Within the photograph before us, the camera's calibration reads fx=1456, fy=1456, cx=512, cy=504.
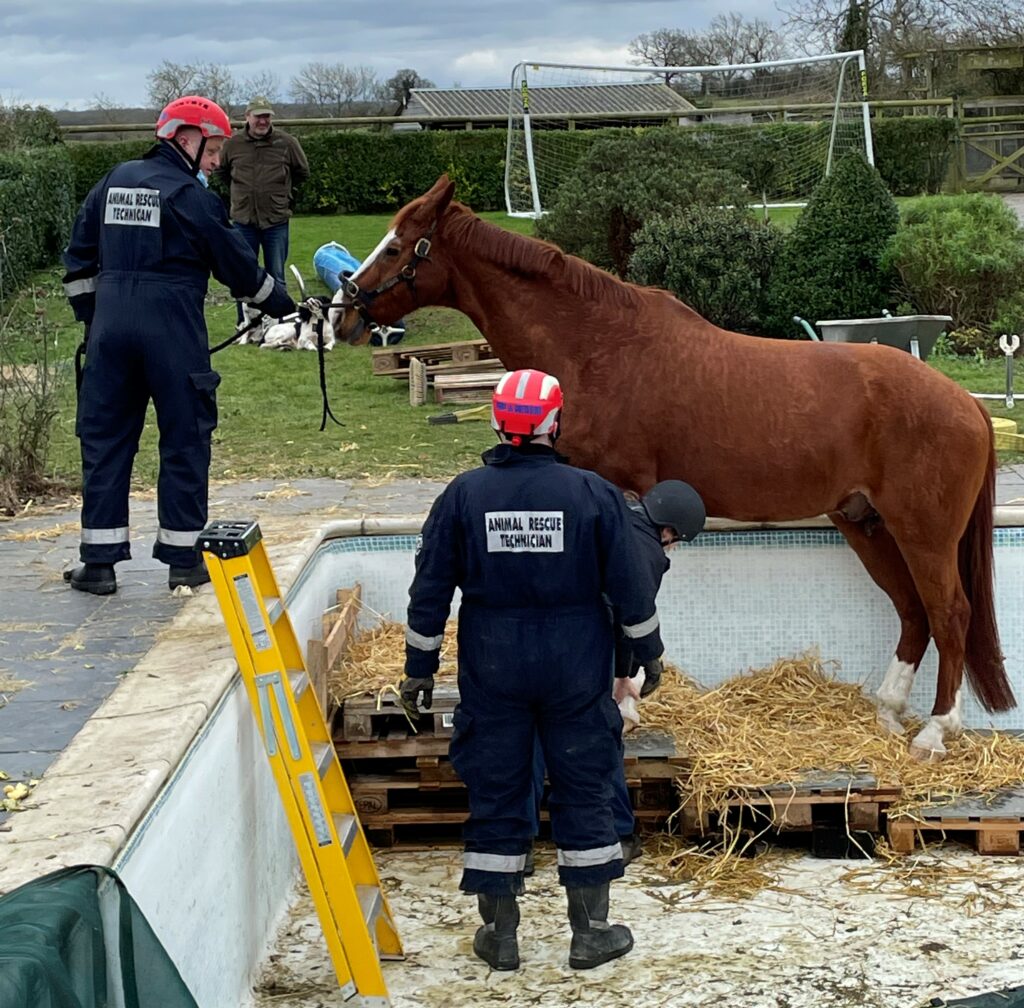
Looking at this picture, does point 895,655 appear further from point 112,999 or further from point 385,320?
point 112,999

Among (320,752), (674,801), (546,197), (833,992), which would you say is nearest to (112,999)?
(320,752)

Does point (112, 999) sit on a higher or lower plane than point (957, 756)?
higher

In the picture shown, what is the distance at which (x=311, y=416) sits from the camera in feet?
39.1

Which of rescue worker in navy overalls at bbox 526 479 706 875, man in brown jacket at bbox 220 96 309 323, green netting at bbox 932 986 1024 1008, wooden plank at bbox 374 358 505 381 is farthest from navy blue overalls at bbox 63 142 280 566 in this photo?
man in brown jacket at bbox 220 96 309 323

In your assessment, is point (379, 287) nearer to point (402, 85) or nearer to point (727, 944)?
point (727, 944)

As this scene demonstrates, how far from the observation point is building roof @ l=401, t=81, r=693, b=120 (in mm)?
22672

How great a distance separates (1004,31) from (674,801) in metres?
34.7

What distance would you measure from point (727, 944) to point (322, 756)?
4.92 ft

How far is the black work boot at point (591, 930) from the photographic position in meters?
4.67

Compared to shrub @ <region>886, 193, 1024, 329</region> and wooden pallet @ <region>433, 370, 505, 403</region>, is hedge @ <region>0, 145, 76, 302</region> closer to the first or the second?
wooden pallet @ <region>433, 370, 505, 403</region>

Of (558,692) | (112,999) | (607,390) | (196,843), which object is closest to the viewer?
(112,999)

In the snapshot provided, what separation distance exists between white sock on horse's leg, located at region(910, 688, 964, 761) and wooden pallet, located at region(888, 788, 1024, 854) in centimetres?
38

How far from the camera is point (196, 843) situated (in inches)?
154

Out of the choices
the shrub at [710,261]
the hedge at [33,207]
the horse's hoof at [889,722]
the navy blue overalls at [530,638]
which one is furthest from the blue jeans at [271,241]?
the navy blue overalls at [530,638]
